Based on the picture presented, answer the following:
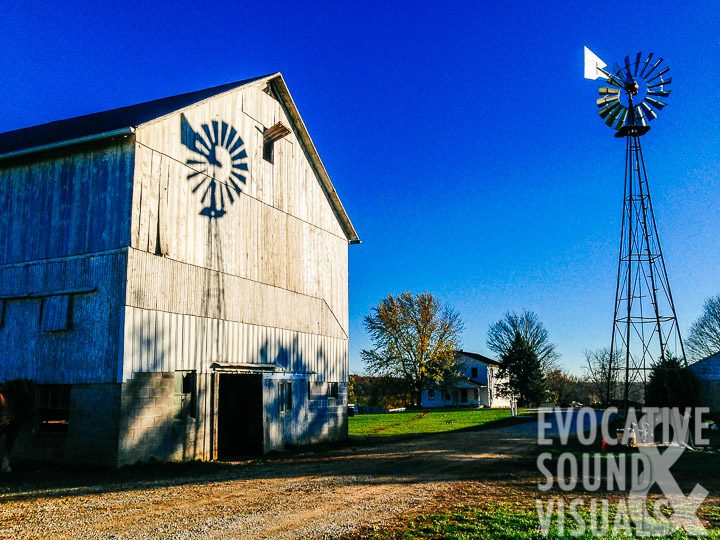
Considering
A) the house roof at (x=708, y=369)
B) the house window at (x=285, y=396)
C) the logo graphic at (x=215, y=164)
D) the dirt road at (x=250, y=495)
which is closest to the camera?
the dirt road at (x=250, y=495)

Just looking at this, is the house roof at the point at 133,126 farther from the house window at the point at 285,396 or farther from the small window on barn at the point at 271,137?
the house window at the point at 285,396

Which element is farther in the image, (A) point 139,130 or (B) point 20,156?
(B) point 20,156

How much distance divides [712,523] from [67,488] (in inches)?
441

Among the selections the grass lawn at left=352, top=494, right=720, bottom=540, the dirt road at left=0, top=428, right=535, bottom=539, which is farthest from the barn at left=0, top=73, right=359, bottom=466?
the grass lawn at left=352, top=494, right=720, bottom=540

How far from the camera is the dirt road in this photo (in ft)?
27.2

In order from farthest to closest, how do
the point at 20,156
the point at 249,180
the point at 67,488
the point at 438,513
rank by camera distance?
the point at 249,180, the point at 20,156, the point at 67,488, the point at 438,513

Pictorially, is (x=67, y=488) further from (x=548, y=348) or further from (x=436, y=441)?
(x=548, y=348)

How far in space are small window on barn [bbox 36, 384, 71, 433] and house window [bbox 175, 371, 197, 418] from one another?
2.56m

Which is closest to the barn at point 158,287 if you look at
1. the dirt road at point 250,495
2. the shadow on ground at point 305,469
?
the shadow on ground at point 305,469

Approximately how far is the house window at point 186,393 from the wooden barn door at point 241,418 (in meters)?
2.25

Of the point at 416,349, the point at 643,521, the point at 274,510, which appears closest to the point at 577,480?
the point at 643,521

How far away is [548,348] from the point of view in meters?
61.7

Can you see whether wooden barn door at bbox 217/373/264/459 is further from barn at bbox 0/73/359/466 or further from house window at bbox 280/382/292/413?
house window at bbox 280/382/292/413

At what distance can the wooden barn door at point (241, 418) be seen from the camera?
709 inches
